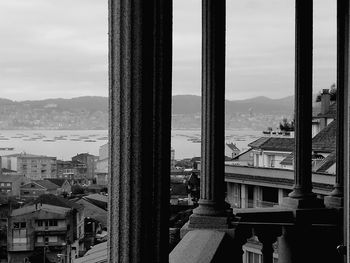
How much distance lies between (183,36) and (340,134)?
909 centimetres

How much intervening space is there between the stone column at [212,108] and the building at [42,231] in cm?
713

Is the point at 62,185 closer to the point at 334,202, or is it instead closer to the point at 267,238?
the point at 267,238

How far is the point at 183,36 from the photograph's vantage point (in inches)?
945

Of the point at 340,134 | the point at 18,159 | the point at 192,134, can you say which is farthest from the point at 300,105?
the point at 18,159

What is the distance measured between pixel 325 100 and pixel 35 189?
3603 centimetres

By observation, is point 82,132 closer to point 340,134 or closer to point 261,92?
point 340,134

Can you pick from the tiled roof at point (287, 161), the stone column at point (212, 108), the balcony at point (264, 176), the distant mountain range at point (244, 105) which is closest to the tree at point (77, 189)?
the distant mountain range at point (244, 105)

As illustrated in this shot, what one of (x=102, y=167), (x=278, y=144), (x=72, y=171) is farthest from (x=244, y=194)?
(x=102, y=167)

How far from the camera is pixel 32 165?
47.8ft

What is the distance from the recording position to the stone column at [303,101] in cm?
2691

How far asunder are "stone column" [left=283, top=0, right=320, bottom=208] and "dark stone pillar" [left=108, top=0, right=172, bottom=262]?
619 inches

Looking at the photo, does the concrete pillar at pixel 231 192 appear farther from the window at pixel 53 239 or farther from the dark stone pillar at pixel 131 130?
the dark stone pillar at pixel 131 130

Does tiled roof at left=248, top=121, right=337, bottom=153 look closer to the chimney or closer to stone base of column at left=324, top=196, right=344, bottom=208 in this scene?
the chimney

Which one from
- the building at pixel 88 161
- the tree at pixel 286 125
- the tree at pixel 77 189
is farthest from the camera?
the tree at pixel 286 125
